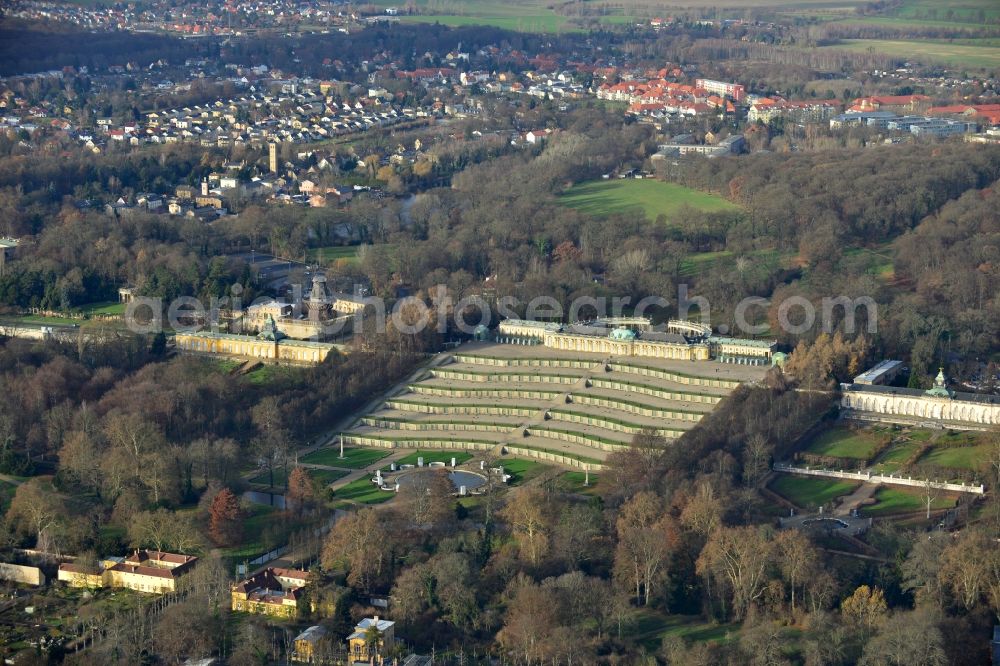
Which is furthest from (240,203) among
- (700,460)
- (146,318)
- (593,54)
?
(593,54)

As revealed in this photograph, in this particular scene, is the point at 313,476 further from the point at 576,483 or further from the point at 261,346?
the point at 261,346

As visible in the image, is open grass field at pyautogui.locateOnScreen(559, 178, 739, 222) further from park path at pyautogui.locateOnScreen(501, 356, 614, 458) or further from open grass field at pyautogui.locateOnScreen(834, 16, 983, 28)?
open grass field at pyautogui.locateOnScreen(834, 16, 983, 28)

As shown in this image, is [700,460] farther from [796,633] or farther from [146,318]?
[146,318]

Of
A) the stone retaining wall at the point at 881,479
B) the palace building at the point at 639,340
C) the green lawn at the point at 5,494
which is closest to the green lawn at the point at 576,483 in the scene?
the stone retaining wall at the point at 881,479

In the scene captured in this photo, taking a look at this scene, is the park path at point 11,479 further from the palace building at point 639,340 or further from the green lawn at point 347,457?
the palace building at point 639,340

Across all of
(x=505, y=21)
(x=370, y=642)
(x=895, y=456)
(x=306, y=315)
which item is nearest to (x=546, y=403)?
(x=895, y=456)
